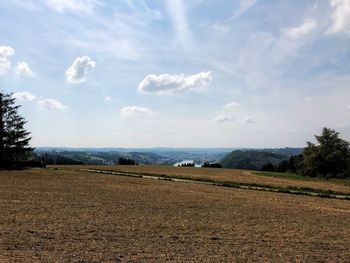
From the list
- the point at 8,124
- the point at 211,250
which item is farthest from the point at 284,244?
the point at 8,124

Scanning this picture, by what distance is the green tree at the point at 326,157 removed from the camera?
94438 millimetres

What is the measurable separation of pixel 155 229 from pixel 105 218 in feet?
11.5

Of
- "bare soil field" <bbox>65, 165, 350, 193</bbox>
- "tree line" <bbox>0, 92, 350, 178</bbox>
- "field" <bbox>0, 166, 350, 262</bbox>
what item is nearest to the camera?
"field" <bbox>0, 166, 350, 262</bbox>

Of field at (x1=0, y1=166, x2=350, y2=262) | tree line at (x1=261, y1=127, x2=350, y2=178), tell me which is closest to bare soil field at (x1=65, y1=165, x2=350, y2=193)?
tree line at (x1=261, y1=127, x2=350, y2=178)

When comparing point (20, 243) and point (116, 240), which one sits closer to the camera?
point (20, 243)

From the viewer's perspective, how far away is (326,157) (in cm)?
9538

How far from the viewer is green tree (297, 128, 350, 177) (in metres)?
94.4

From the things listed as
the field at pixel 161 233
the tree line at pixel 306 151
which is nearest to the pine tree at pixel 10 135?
the tree line at pixel 306 151

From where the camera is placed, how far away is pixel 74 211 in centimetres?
2320

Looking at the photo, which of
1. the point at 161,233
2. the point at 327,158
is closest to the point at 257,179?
the point at 327,158

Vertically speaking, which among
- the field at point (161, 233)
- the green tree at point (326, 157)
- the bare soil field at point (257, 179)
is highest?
the green tree at point (326, 157)

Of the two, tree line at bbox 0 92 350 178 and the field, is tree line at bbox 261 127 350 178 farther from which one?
the field

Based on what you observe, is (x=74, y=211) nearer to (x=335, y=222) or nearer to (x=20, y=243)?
(x=20, y=243)

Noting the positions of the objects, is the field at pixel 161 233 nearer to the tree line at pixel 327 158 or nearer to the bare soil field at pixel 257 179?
the bare soil field at pixel 257 179
